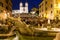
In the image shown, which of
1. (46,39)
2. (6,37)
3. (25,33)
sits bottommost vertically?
(6,37)

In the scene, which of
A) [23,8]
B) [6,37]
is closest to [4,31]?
[6,37]

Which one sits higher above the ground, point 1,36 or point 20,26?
point 20,26

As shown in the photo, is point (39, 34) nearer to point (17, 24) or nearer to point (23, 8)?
point (17, 24)

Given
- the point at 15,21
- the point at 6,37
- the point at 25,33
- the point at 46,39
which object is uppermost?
the point at 15,21

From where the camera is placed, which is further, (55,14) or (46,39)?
(55,14)

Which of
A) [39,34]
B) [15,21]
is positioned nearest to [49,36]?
[39,34]

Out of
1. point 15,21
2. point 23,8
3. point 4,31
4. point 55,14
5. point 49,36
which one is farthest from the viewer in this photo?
point 23,8

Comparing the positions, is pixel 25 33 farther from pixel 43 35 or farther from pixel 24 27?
pixel 43 35

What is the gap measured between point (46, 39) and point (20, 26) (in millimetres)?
2139

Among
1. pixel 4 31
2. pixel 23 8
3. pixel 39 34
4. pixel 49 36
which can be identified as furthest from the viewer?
pixel 23 8

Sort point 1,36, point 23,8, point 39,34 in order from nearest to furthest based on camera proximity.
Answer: point 39,34
point 1,36
point 23,8

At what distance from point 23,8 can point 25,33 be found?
15532 centimetres

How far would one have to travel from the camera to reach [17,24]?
6359 mm

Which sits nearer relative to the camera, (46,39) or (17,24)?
(17,24)
